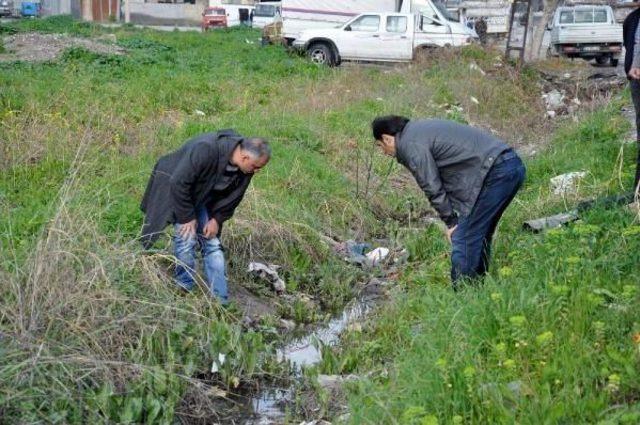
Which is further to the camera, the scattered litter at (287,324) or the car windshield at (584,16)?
the car windshield at (584,16)

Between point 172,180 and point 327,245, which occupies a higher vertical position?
point 172,180

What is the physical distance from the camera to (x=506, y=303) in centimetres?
551

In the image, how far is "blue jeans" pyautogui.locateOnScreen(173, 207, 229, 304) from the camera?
22.4 feet

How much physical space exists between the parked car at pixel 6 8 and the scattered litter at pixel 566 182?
119 ft

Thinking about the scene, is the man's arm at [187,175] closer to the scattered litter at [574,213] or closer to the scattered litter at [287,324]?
the scattered litter at [287,324]

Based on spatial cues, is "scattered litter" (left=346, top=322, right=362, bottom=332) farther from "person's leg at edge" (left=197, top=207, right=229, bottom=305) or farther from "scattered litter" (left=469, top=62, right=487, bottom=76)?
"scattered litter" (left=469, top=62, right=487, bottom=76)

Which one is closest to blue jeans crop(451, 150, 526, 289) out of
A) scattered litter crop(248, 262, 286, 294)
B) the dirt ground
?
scattered litter crop(248, 262, 286, 294)

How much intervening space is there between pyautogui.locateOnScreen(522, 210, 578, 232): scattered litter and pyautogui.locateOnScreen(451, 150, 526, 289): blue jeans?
50.1 inches

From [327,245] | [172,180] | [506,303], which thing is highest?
[172,180]

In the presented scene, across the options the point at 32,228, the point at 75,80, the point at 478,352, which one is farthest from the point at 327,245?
the point at 75,80

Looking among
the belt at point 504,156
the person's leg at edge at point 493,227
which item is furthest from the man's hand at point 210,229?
the belt at point 504,156

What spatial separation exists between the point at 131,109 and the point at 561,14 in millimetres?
19155

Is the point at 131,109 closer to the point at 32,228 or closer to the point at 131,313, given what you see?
the point at 32,228

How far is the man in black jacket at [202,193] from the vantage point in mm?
6535
